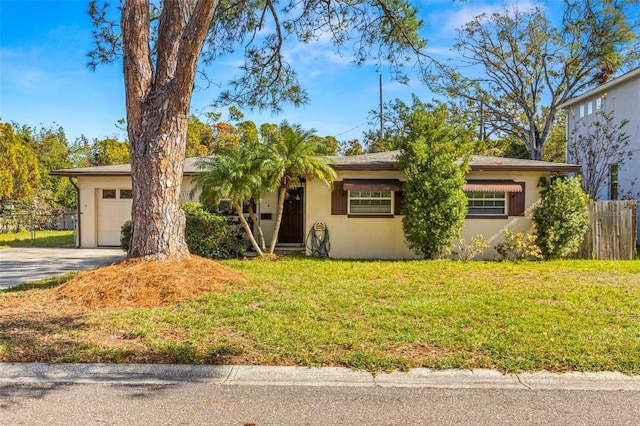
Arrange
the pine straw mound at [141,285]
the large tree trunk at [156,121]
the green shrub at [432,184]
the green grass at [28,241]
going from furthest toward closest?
the green grass at [28,241]
the green shrub at [432,184]
the large tree trunk at [156,121]
the pine straw mound at [141,285]

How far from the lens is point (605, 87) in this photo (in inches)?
703

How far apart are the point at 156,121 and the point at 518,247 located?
9121 millimetres

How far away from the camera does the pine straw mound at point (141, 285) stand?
6.15 metres

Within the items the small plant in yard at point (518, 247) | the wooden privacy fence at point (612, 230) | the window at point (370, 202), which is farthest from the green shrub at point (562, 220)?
the window at point (370, 202)

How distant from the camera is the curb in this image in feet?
12.5

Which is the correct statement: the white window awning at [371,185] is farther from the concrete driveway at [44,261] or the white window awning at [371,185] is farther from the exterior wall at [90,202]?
the exterior wall at [90,202]

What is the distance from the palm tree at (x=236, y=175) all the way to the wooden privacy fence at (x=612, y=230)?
852 centimetres

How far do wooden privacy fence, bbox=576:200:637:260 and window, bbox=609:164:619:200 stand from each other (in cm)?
742

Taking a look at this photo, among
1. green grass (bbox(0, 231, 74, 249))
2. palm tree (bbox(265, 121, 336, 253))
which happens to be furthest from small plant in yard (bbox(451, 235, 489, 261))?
green grass (bbox(0, 231, 74, 249))

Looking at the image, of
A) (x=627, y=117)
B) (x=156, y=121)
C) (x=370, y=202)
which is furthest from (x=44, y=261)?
(x=627, y=117)

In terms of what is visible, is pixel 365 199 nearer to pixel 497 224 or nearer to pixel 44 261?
pixel 497 224

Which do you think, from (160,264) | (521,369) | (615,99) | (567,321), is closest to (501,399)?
(521,369)

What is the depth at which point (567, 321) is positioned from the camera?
5328 millimetres

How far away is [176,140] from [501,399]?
20.1ft
